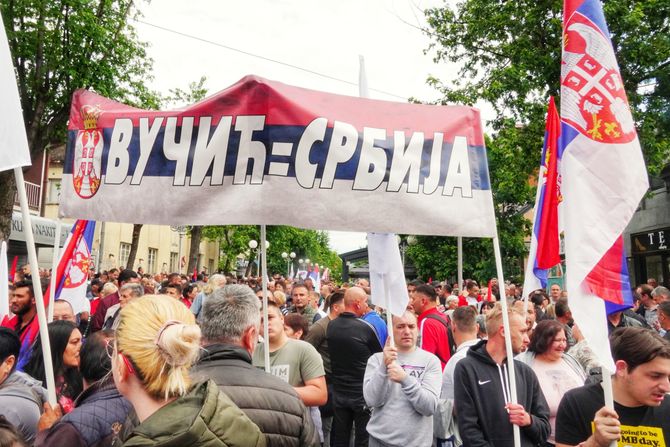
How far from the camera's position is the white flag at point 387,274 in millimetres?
4668

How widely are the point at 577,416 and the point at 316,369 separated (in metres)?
2.10

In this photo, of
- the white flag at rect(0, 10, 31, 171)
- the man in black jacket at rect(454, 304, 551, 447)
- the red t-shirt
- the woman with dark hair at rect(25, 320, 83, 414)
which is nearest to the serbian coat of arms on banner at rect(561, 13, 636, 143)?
the man in black jacket at rect(454, 304, 551, 447)

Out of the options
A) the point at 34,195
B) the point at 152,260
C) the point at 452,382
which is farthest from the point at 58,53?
the point at 152,260

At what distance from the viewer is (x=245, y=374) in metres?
2.95

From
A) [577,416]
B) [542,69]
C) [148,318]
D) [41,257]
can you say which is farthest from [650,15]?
[41,257]

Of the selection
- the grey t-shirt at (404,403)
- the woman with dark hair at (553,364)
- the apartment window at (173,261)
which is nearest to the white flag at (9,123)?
the grey t-shirt at (404,403)

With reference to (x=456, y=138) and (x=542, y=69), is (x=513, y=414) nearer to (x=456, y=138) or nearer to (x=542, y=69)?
(x=456, y=138)

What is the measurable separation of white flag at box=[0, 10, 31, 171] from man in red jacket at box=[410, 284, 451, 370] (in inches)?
182

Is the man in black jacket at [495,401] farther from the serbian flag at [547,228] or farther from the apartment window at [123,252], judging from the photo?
the apartment window at [123,252]

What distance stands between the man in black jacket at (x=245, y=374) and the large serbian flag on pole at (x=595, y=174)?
1.50m

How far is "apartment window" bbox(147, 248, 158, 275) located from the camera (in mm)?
44953

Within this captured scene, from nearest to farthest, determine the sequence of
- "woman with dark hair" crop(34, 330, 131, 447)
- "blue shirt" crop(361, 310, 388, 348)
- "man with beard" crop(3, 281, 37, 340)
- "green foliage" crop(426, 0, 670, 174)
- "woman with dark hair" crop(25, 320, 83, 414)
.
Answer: "woman with dark hair" crop(34, 330, 131, 447)
"woman with dark hair" crop(25, 320, 83, 414)
"man with beard" crop(3, 281, 37, 340)
"blue shirt" crop(361, 310, 388, 348)
"green foliage" crop(426, 0, 670, 174)

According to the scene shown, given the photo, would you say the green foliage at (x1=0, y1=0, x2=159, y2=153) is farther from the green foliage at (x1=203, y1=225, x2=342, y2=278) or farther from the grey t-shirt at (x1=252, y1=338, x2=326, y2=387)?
the green foliage at (x1=203, y1=225, x2=342, y2=278)

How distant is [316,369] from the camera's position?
4742 millimetres
